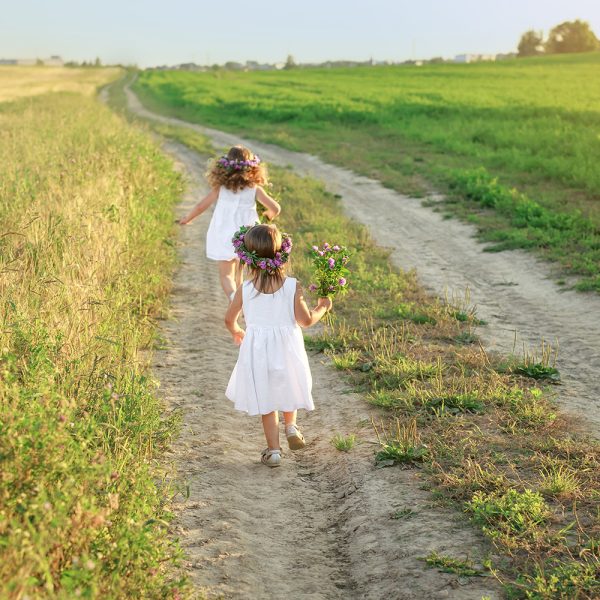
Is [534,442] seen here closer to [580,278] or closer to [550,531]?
[550,531]

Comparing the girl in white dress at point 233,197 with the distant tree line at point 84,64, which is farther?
the distant tree line at point 84,64

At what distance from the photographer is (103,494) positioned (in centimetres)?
386

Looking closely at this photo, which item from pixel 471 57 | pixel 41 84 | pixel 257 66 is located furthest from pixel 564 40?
pixel 41 84

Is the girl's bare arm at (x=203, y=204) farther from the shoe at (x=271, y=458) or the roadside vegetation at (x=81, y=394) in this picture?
the shoe at (x=271, y=458)

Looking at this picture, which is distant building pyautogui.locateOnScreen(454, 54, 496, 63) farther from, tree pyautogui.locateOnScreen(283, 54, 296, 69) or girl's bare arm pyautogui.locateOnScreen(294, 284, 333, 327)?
girl's bare arm pyautogui.locateOnScreen(294, 284, 333, 327)

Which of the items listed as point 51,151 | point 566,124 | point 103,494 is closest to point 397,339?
point 103,494

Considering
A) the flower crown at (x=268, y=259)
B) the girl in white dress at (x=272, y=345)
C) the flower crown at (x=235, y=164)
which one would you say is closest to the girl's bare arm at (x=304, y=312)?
the girl in white dress at (x=272, y=345)

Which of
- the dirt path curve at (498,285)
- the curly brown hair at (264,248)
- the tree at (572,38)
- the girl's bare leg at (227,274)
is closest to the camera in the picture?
the curly brown hair at (264,248)

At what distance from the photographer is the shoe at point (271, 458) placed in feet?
17.7

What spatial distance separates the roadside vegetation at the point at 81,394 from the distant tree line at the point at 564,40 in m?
109

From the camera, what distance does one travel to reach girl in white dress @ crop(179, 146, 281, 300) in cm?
842

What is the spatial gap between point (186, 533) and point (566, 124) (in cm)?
1952

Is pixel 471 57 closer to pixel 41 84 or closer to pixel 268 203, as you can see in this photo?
pixel 41 84

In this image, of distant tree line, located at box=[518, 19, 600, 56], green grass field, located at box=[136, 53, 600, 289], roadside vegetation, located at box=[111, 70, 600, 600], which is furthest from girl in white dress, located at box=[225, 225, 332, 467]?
distant tree line, located at box=[518, 19, 600, 56]
